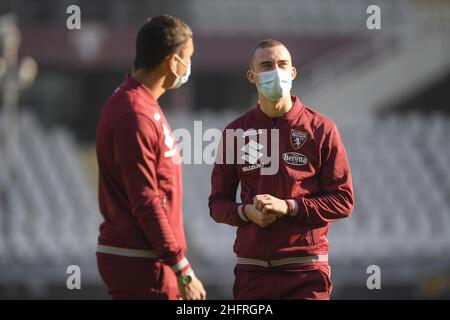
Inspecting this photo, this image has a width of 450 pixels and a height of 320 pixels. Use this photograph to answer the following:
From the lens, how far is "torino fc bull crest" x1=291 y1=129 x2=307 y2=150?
445 cm

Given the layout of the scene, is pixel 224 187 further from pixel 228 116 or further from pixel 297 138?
pixel 228 116

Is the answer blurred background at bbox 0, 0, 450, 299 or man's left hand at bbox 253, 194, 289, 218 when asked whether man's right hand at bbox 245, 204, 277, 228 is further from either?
blurred background at bbox 0, 0, 450, 299

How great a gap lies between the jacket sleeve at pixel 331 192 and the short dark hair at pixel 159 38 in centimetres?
78

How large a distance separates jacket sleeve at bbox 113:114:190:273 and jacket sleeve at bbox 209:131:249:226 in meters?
0.30

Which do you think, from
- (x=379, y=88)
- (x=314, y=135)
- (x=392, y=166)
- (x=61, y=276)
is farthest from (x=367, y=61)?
(x=314, y=135)

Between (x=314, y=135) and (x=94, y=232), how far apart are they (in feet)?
33.0

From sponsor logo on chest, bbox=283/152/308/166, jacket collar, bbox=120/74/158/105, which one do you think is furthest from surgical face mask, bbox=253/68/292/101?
jacket collar, bbox=120/74/158/105

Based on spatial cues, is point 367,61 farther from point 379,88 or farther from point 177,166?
point 177,166

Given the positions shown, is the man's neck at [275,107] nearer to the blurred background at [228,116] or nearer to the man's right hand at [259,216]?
the man's right hand at [259,216]

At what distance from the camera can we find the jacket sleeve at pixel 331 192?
4367 millimetres

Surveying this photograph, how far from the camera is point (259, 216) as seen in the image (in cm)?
432

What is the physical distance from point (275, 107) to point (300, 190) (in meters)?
0.39

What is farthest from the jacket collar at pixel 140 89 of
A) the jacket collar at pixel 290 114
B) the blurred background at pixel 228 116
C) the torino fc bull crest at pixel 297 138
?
the blurred background at pixel 228 116

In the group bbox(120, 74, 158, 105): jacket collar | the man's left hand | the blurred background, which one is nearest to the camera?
the man's left hand
